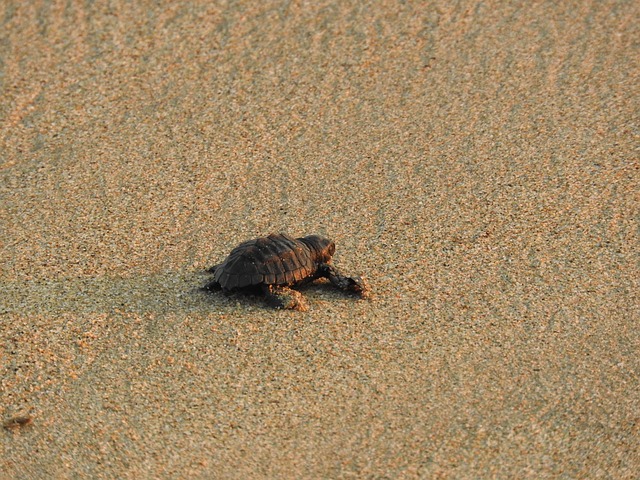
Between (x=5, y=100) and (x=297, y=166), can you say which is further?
(x=5, y=100)

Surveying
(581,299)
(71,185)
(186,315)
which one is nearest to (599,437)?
(581,299)

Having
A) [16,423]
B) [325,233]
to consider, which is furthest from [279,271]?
[16,423]

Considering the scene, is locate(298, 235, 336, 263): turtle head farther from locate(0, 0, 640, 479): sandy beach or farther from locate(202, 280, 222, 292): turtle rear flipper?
locate(202, 280, 222, 292): turtle rear flipper

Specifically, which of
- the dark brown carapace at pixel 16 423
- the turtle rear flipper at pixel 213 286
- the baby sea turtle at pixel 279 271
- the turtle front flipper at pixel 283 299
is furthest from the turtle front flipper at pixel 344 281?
the dark brown carapace at pixel 16 423

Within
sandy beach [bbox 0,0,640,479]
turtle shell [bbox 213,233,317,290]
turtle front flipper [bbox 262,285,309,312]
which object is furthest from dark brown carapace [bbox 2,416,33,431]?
turtle front flipper [bbox 262,285,309,312]

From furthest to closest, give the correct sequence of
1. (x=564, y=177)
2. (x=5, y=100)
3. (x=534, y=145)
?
(x=5, y=100) → (x=534, y=145) → (x=564, y=177)

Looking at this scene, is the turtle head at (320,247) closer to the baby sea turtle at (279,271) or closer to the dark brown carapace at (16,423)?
the baby sea turtle at (279,271)

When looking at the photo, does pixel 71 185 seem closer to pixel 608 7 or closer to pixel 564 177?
pixel 564 177
